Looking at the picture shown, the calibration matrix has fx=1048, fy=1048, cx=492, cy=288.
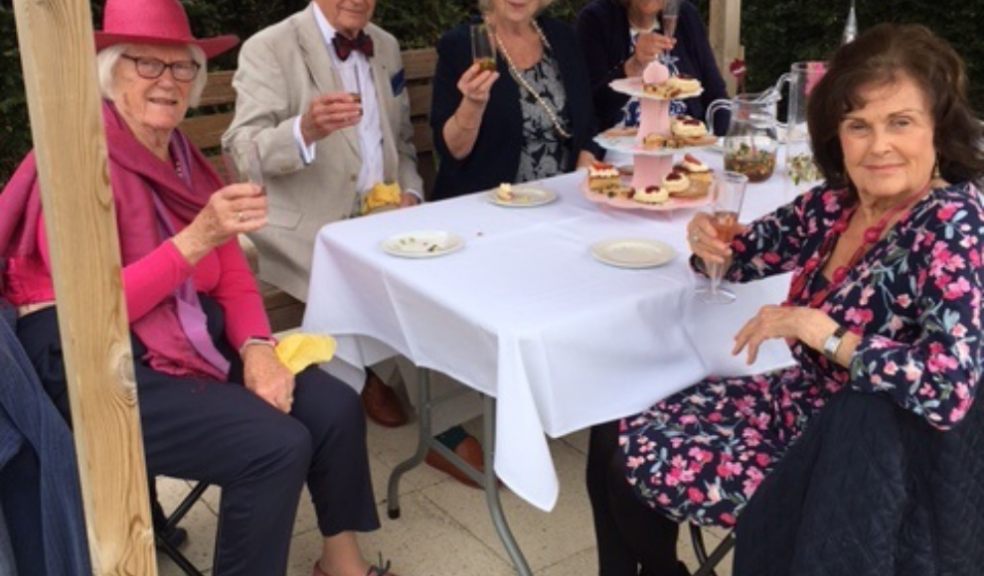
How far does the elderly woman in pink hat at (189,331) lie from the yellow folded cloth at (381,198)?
80 centimetres

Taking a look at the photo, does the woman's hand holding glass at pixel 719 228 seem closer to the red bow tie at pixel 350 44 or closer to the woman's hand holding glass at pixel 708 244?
the woman's hand holding glass at pixel 708 244

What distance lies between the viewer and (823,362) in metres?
2.04

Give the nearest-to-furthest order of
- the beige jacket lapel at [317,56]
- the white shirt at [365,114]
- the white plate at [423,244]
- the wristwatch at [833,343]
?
the wristwatch at [833,343]
the white plate at [423,244]
the beige jacket lapel at [317,56]
the white shirt at [365,114]

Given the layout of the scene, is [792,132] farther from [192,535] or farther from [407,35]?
[407,35]

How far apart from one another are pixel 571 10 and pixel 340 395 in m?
4.90

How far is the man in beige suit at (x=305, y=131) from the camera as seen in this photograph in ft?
10.3

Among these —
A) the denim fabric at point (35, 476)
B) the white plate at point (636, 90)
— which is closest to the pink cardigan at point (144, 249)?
the denim fabric at point (35, 476)

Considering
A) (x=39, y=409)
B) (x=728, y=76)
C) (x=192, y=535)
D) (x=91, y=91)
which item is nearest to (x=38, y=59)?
(x=91, y=91)

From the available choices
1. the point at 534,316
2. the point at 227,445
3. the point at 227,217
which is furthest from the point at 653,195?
the point at 227,445

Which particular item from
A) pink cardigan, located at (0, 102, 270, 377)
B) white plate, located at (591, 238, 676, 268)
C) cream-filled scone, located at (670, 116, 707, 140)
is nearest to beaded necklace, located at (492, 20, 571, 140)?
cream-filled scone, located at (670, 116, 707, 140)

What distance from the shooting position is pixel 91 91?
143 cm

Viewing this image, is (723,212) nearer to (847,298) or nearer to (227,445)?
(847,298)

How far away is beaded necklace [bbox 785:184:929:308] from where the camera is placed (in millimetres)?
1969

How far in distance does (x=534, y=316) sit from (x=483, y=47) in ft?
3.76
